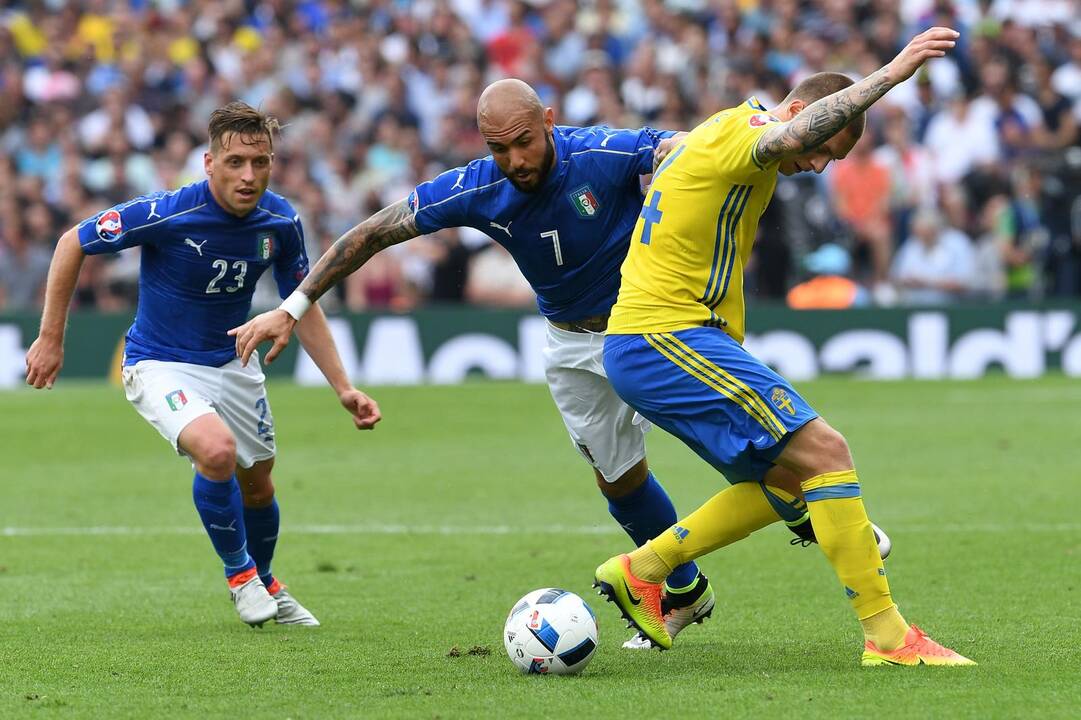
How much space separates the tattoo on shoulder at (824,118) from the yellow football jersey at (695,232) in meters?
0.23

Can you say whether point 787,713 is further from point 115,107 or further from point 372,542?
point 115,107

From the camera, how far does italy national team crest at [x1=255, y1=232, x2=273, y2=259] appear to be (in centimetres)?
764

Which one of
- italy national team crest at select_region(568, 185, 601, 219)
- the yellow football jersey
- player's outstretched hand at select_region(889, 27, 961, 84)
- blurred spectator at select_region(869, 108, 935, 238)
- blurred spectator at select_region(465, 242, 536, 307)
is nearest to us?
player's outstretched hand at select_region(889, 27, 961, 84)

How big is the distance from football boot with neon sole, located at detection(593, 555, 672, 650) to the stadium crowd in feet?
40.4

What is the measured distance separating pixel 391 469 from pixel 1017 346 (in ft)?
28.3

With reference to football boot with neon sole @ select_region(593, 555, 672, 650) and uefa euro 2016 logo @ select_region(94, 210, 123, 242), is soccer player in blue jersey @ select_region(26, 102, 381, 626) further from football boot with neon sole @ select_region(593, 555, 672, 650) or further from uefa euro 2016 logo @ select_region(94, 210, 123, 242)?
football boot with neon sole @ select_region(593, 555, 672, 650)

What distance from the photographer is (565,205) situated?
22.1 ft

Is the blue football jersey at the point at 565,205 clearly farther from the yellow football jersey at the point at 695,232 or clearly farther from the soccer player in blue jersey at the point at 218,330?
the soccer player in blue jersey at the point at 218,330

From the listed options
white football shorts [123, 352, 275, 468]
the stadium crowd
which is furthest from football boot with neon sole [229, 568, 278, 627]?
the stadium crowd

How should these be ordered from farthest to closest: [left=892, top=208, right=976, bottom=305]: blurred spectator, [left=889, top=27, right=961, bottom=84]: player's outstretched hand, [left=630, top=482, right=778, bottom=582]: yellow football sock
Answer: [left=892, top=208, right=976, bottom=305]: blurred spectator
[left=630, top=482, right=778, bottom=582]: yellow football sock
[left=889, top=27, right=961, bottom=84]: player's outstretched hand

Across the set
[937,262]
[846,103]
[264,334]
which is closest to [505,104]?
[264,334]

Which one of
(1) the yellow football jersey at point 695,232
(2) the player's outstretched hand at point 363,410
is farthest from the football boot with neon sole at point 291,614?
(1) the yellow football jersey at point 695,232

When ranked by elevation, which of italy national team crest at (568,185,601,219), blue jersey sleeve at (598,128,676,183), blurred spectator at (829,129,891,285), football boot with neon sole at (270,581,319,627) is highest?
blue jersey sleeve at (598,128,676,183)

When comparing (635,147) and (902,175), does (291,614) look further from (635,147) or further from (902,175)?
(902,175)
